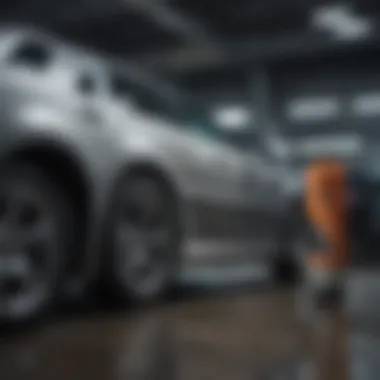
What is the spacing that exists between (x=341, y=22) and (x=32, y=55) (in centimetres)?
781

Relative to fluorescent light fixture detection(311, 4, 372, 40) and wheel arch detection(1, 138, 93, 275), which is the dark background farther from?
wheel arch detection(1, 138, 93, 275)

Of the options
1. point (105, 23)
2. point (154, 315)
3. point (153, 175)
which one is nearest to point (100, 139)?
point (153, 175)

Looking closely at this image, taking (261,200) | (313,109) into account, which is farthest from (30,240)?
(313,109)

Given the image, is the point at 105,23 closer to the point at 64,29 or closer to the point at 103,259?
the point at 64,29

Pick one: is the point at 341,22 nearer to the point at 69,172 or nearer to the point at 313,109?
the point at 313,109

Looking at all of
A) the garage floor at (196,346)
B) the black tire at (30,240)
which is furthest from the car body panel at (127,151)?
the garage floor at (196,346)

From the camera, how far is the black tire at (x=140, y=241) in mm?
3771

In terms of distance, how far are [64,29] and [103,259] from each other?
Answer: 25.6 feet

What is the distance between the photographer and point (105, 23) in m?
10.8

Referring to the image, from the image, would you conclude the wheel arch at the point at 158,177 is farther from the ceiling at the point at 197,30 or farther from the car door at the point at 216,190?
the ceiling at the point at 197,30

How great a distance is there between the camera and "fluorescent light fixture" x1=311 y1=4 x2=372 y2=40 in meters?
10.3

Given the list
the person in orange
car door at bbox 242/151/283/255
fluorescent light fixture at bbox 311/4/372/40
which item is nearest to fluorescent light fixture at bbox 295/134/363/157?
fluorescent light fixture at bbox 311/4/372/40

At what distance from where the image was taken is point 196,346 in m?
3.04

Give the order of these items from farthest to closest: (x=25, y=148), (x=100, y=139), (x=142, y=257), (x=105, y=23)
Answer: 1. (x=105, y=23)
2. (x=142, y=257)
3. (x=100, y=139)
4. (x=25, y=148)
